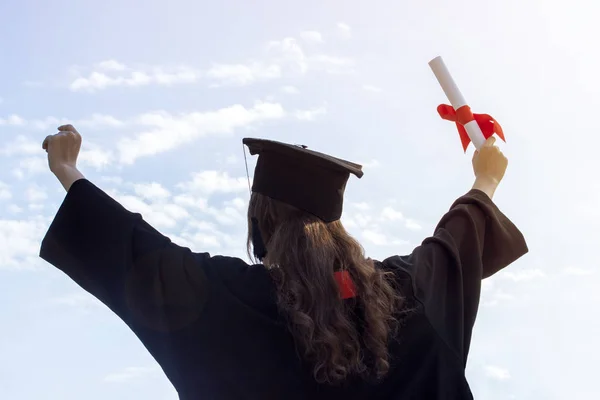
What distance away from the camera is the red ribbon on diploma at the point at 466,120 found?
13.9ft

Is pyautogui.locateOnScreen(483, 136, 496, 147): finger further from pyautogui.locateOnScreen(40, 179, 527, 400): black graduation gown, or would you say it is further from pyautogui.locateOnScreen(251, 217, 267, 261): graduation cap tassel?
pyautogui.locateOnScreen(251, 217, 267, 261): graduation cap tassel

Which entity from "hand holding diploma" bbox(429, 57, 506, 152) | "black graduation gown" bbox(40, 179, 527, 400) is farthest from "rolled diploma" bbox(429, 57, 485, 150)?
"black graduation gown" bbox(40, 179, 527, 400)

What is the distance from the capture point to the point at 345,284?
12.2ft

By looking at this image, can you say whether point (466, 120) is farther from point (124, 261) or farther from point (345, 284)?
point (124, 261)

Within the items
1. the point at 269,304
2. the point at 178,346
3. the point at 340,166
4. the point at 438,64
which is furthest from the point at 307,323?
the point at 438,64

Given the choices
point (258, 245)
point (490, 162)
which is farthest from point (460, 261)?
point (258, 245)

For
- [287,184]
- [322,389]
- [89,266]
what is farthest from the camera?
[287,184]

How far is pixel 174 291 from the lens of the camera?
144 inches

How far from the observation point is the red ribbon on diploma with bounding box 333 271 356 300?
3.68 meters

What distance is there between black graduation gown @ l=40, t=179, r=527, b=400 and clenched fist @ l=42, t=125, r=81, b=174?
14 cm

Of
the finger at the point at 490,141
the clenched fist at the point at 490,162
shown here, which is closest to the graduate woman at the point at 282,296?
the clenched fist at the point at 490,162

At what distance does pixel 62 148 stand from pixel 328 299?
55.0 inches

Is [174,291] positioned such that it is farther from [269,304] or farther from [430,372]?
[430,372]

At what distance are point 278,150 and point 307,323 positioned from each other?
39.0 inches
